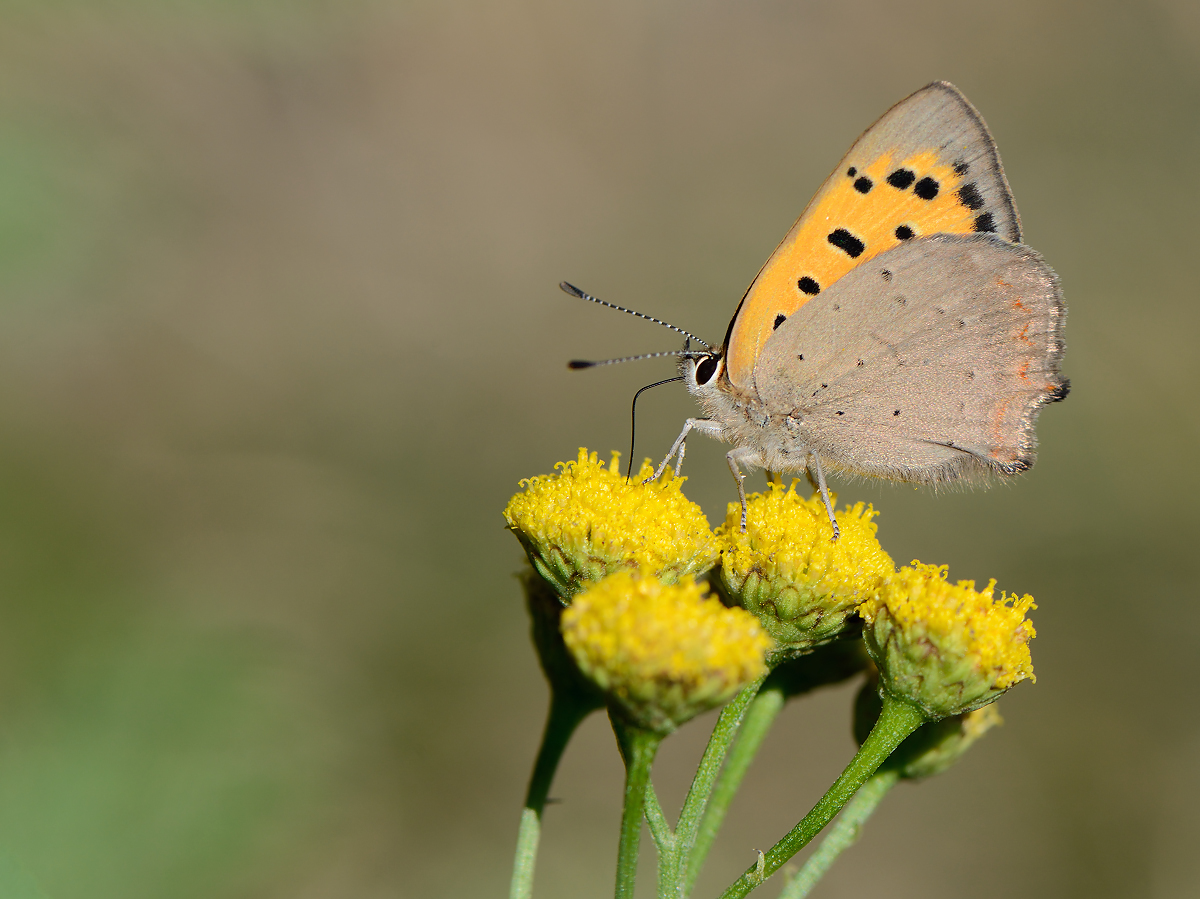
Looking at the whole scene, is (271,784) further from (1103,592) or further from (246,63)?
(246,63)

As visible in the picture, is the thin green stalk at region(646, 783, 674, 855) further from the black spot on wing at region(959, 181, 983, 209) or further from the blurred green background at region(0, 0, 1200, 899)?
the black spot on wing at region(959, 181, 983, 209)

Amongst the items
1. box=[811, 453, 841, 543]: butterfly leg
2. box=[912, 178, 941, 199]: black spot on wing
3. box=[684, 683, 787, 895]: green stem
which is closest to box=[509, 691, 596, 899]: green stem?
box=[684, 683, 787, 895]: green stem

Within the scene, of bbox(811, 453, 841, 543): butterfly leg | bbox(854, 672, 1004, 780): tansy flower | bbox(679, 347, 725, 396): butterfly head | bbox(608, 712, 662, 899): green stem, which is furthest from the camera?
bbox(679, 347, 725, 396): butterfly head

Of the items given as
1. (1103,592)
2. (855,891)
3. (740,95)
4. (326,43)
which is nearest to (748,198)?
(740,95)

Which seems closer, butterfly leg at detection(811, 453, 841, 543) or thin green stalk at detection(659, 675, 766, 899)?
thin green stalk at detection(659, 675, 766, 899)

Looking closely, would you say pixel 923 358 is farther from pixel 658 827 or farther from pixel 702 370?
pixel 658 827

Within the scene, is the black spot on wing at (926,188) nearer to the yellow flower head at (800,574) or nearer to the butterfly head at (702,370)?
the butterfly head at (702,370)

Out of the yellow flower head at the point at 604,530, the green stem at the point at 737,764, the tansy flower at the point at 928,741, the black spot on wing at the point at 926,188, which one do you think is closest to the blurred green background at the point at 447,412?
the yellow flower head at the point at 604,530

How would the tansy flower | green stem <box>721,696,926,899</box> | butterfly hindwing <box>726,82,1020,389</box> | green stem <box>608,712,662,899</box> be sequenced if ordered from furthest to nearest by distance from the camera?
butterfly hindwing <box>726,82,1020,389</box>, the tansy flower, green stem <box>721,696,926,899</box>, green stem <box>608,712,662,899</box>
